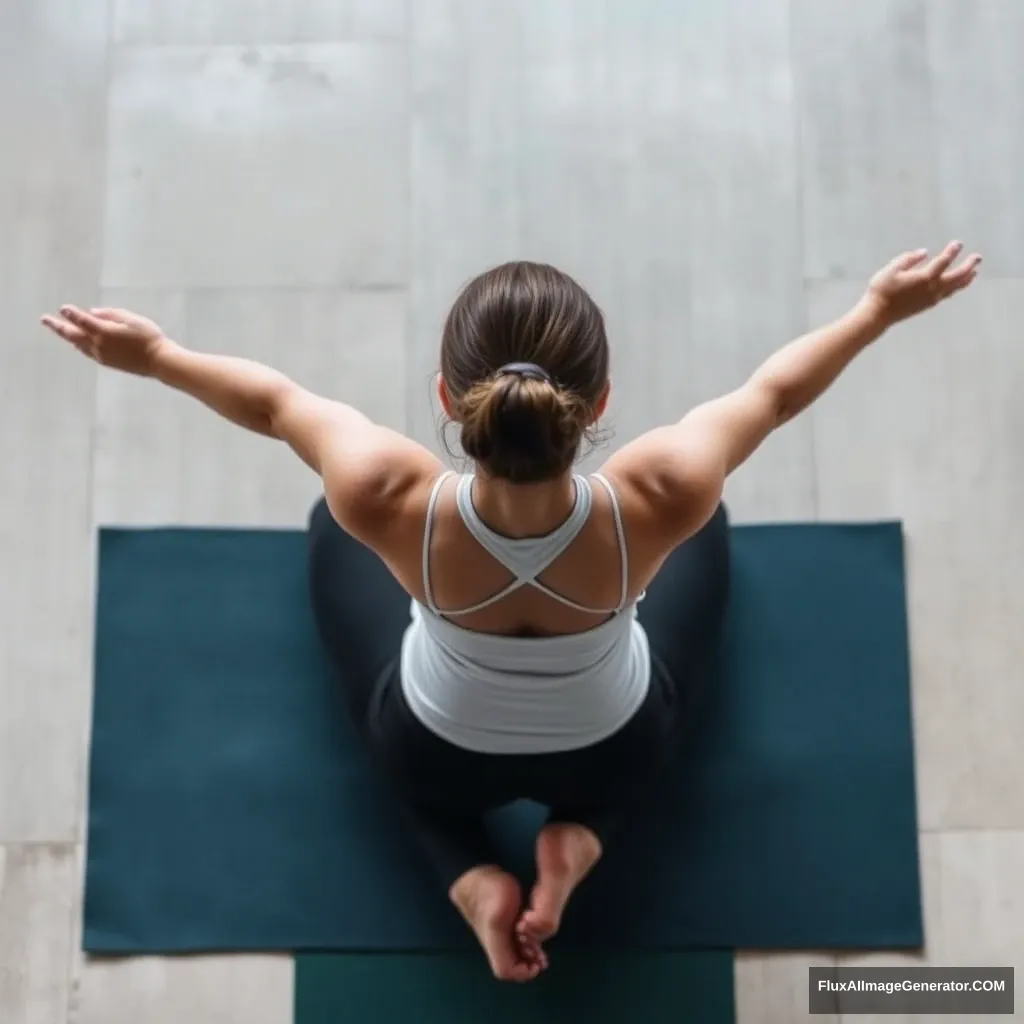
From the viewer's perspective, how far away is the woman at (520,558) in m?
0.84

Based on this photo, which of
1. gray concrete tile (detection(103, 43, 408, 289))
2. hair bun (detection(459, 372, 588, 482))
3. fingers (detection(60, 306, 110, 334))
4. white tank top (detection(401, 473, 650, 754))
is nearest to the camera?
hair bun (detection(459, 372, 588, 482))

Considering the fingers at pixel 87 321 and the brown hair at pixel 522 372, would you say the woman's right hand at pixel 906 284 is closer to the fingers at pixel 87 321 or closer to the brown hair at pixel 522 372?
the brown hair at pixel 522 372

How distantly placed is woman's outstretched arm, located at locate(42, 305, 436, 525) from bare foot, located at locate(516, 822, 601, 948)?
18.2 inches

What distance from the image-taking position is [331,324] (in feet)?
4.90

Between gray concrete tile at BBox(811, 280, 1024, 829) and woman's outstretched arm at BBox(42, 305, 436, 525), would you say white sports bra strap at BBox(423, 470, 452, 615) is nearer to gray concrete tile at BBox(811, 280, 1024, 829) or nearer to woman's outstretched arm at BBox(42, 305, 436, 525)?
woman's outstretched arm at BBox(42, 305, 436, 525)

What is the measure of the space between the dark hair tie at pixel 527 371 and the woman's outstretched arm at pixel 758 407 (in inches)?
5.1

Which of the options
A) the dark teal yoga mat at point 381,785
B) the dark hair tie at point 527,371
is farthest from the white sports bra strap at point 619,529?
the dark teal yoga mat at point 381,785

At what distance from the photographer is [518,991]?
1351 mm

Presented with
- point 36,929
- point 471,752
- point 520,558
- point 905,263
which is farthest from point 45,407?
point 905,263

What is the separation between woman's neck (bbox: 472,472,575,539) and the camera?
0.84 metres

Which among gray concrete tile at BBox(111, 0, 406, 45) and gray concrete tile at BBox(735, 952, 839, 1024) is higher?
gray concrete tile at BBox(111, 0, 406, 45)

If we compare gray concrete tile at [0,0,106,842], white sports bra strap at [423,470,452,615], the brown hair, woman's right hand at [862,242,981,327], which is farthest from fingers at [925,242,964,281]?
gray concrete tile at [0,0,106,842]

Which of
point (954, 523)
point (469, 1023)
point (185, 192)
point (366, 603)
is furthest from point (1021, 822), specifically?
point (185, 192)

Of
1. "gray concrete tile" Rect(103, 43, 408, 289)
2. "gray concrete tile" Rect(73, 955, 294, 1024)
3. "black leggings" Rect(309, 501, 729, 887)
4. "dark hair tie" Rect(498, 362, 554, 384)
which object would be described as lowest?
"gray concrete tile" Rect(73, 955, 294, 1024)
